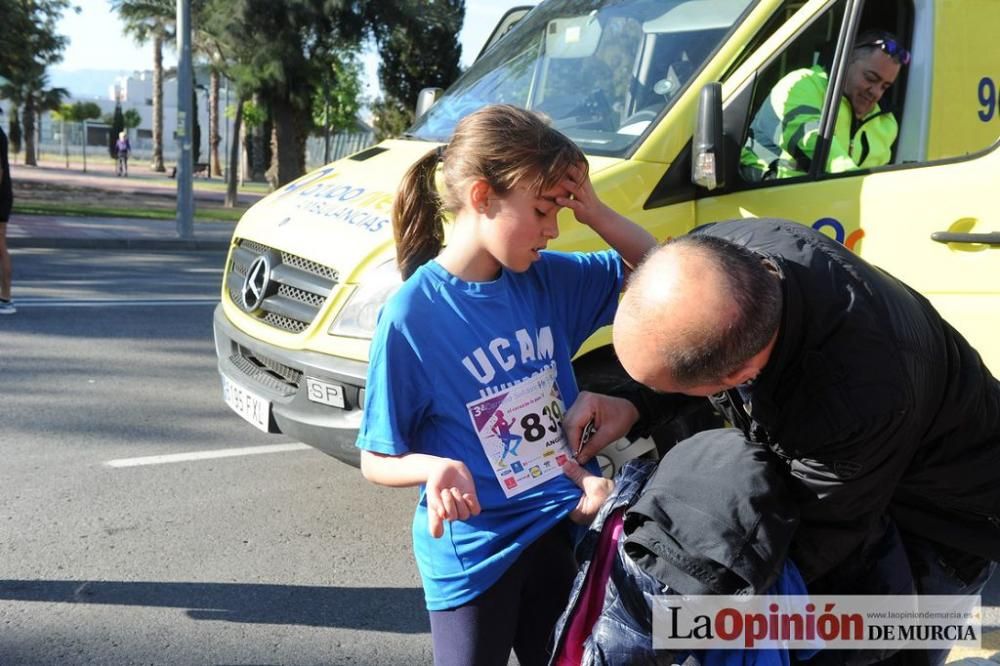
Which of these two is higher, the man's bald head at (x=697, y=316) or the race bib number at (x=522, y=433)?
the man's bald head at (x=697, y=316)

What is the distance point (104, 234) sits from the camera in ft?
52.6

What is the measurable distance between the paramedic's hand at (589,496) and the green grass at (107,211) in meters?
18.9

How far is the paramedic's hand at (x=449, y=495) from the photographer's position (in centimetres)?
191

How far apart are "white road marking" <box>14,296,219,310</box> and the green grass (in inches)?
413

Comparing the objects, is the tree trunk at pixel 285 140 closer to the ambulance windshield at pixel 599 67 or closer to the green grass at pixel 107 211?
the green grass at pixel 107 211

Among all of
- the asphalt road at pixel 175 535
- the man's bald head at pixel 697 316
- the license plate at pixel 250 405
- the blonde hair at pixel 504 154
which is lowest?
the asphalt road at pixel 175 535

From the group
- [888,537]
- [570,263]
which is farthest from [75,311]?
[888,537]

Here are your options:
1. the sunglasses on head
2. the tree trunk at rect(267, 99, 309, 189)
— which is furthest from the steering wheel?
the tree trunk at rect(267, 99, 309, 189)

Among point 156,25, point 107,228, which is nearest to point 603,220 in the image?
point 107,228

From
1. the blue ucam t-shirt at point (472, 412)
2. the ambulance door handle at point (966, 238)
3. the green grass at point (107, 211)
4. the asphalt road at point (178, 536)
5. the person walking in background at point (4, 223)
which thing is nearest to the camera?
the blue ucam t-shirt at point (472, 412)

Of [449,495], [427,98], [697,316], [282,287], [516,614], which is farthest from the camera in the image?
[427,98]

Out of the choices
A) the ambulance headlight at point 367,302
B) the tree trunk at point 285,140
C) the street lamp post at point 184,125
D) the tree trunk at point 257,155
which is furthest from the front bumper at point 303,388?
the tree trunk at point 257,155

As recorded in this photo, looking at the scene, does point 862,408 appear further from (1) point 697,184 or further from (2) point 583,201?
(1) point 697,184

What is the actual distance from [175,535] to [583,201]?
109 inches
